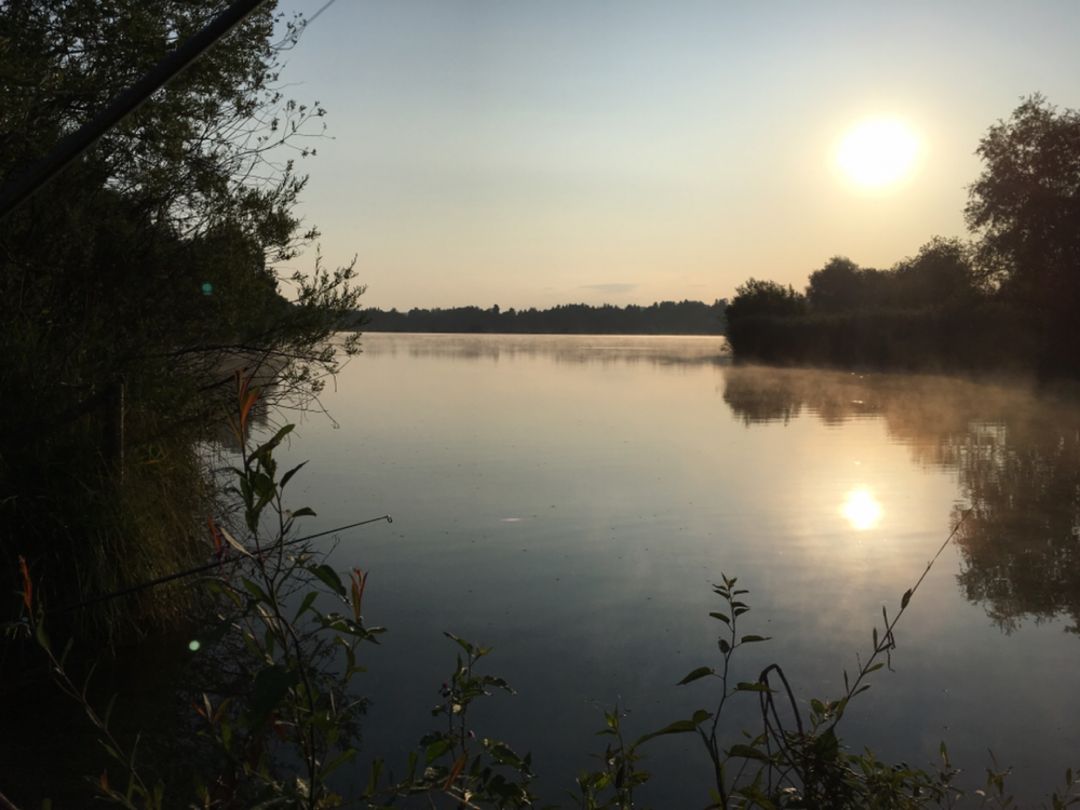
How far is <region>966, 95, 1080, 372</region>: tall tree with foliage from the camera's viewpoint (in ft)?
111

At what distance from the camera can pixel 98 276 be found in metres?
9.41

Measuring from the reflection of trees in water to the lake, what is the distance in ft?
0.18

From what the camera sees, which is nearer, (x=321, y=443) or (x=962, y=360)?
(x=321, y=443)

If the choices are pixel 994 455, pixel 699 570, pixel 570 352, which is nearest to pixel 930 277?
pixel 570 352

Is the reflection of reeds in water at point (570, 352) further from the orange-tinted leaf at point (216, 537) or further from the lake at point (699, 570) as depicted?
the orange-tinted leaf at point (216, 537)

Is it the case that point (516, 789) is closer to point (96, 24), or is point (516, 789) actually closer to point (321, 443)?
point (96, 24)

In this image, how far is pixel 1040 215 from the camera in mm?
34594

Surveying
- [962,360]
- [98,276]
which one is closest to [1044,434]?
[98,276]

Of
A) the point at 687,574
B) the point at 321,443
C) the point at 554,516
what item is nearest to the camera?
the point at 687,574

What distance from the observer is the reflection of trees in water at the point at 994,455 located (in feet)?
26.6

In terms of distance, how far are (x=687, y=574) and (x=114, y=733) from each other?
4.92 meters

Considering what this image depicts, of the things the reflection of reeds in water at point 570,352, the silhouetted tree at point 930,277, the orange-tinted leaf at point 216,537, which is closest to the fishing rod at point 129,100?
the orange-tinted leaf at point 216,537

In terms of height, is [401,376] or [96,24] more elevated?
[96,24]

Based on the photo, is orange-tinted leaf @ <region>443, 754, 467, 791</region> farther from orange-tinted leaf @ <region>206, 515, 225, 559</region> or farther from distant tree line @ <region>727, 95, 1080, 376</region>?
distant tree line @ <region>727, 95, 1080, 376</region>
